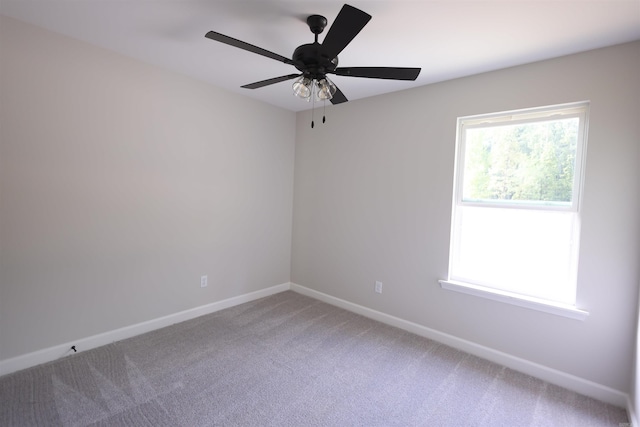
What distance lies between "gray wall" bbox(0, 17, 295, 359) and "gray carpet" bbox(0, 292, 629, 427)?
422 mm

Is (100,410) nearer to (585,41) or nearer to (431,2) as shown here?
(431,2)

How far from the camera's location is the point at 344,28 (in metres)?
1.48

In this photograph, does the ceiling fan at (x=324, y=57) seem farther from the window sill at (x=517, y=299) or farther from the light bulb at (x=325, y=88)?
the window sill at (x=517, y=299)

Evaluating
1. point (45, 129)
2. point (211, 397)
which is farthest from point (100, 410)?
point (45, 129)

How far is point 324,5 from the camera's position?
1756 mm

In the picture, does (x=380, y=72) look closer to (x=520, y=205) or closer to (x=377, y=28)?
(x=377, y=28)

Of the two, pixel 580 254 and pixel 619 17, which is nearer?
pixel 619 17

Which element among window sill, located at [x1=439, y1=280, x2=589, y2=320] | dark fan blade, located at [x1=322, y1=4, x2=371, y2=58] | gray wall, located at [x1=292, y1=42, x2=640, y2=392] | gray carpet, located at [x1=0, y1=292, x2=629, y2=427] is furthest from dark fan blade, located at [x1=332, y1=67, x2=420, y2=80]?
gray carpet, located at [x1=0, y1=292, x2=629, y2=427]

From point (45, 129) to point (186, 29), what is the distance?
133 centimetres

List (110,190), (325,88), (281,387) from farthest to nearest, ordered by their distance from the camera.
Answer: (110,190) → (281,387) → (325,88)

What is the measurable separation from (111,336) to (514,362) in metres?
3.50

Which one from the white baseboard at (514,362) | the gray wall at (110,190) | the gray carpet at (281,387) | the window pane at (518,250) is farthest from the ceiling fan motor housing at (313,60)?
the white baseboard at (514,362)

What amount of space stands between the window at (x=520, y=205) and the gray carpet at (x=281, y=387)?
706 millimetres

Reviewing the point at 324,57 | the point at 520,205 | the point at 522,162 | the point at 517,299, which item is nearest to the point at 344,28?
the point at 324,57
